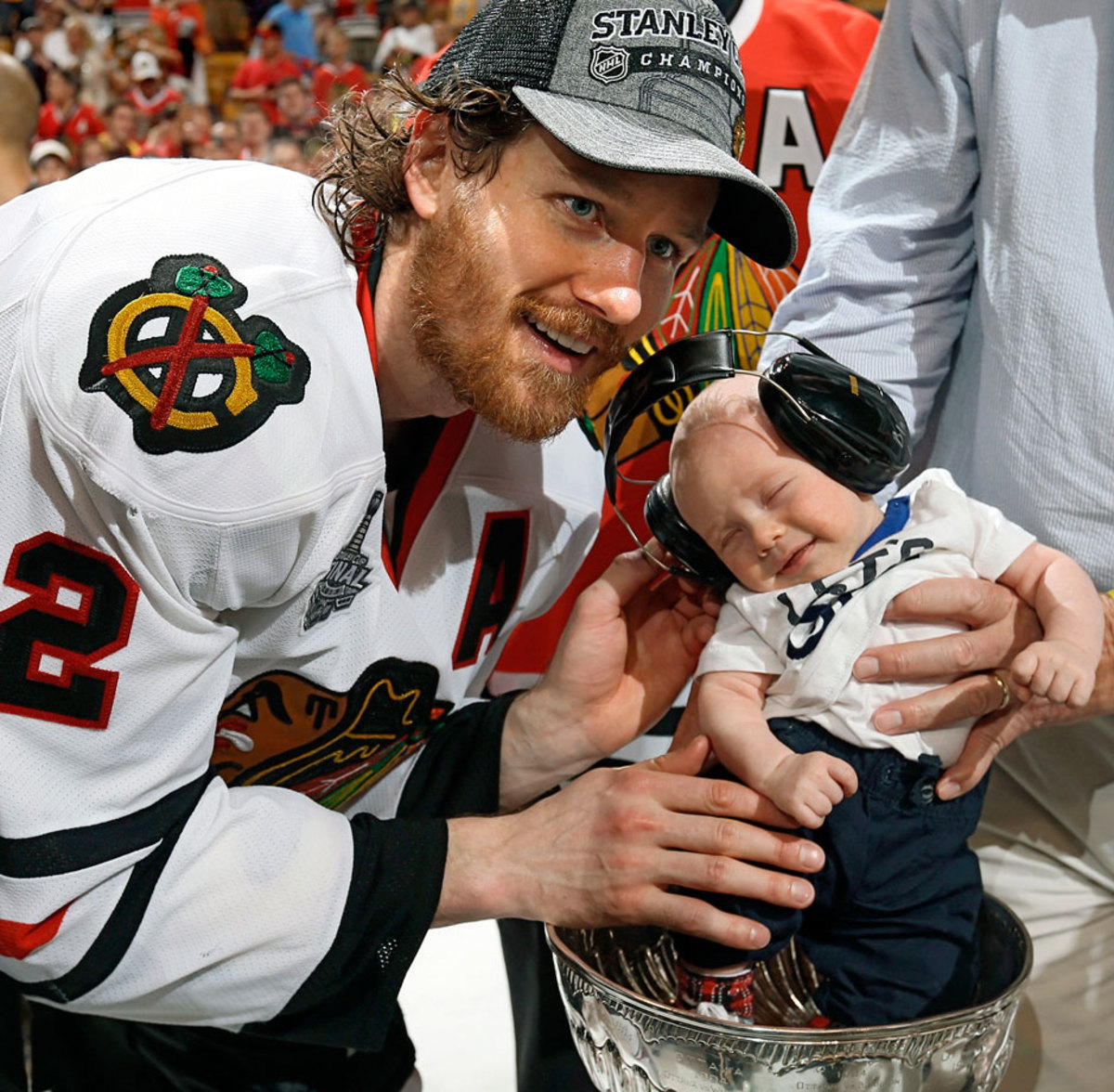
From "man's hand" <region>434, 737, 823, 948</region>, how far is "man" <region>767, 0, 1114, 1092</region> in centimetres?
Result: 16

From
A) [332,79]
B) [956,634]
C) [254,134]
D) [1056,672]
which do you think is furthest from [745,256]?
[332,79]

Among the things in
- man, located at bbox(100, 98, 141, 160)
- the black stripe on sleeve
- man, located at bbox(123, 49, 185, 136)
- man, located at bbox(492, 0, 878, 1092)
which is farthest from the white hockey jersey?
man, located at bbox(123, 49, 185, 136)

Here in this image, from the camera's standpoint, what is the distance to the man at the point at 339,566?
100 cm

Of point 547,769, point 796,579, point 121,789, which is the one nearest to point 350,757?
point 547,769

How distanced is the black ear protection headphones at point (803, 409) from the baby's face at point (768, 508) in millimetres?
19

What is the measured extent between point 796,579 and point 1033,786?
39 cm

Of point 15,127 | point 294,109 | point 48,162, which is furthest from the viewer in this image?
point 294,109

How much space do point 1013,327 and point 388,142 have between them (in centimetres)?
67

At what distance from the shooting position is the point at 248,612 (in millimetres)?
1182

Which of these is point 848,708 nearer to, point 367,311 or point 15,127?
point 367,311

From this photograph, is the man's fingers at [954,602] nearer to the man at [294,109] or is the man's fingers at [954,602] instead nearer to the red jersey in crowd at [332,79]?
the man at [294,109]

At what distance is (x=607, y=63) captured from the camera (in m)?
1.16

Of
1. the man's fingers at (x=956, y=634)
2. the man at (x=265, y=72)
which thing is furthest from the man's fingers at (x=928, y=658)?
the man at (x=265, y=72)

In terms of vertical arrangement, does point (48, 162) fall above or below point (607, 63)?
below
